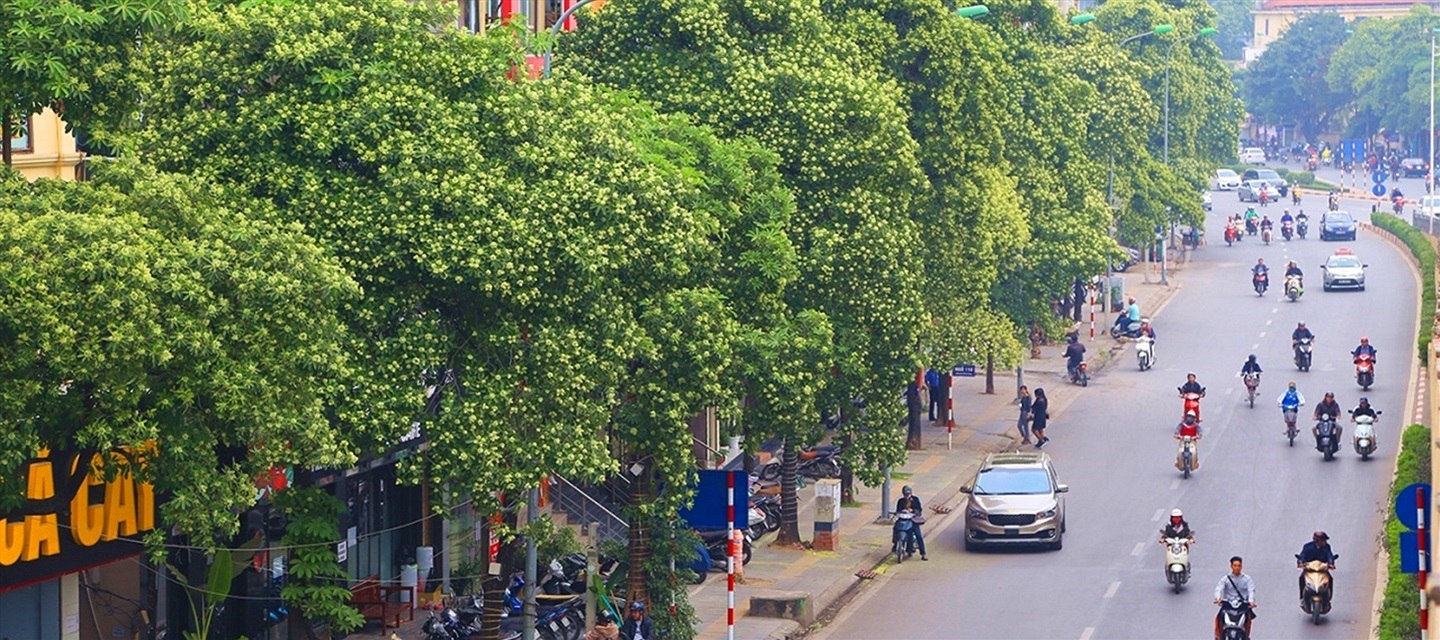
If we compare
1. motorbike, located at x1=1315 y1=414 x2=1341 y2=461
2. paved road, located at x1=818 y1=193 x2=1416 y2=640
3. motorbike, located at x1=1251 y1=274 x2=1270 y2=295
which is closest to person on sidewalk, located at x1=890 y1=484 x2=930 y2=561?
paved road, located at x1=818 y1=193 x2=1416 y2=640

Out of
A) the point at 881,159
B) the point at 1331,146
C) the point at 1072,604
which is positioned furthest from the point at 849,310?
the point at 1331,146

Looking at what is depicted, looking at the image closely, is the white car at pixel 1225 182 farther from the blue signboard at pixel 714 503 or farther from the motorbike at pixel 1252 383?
the blue signboard at pixel 714 503

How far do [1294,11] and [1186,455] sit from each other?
148011mm

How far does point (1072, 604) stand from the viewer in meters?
32.7

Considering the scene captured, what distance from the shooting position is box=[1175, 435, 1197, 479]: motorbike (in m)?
44.1

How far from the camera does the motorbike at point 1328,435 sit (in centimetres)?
4519

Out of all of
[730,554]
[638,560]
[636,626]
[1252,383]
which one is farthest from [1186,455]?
[636,626]

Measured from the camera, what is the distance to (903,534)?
36.8 meters

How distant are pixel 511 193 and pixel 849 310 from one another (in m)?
11.7

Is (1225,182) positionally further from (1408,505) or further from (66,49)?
(66,49)

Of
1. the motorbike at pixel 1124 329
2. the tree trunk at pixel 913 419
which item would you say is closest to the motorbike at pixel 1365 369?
the tree trunk at pixel 913 419

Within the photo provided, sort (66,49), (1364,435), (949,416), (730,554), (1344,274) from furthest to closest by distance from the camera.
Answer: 1. (1344,274)
2. (949,416)
3. (1364,435)
4. (730,554)
5. (66,49)

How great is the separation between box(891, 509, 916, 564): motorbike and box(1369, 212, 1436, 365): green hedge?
1303 centimetres

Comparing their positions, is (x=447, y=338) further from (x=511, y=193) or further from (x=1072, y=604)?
(x=1072, y=604)
